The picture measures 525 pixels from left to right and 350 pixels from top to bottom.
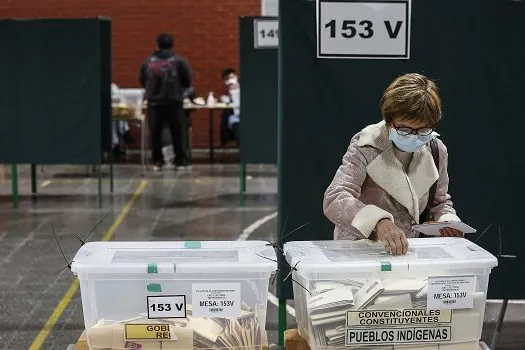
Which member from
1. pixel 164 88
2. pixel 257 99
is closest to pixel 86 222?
pixel 257 99

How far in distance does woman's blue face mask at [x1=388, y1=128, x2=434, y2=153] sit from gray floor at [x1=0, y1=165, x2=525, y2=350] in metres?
2.10

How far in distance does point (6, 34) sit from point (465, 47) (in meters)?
6.05

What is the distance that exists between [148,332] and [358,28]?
5.74 feet

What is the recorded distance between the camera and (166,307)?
2.14m

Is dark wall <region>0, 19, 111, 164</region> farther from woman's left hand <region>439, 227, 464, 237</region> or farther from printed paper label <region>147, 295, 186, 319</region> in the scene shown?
printed paper label <region>147, 295, 186, 319</region>

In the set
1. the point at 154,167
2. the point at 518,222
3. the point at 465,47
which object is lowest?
the point at 154,167

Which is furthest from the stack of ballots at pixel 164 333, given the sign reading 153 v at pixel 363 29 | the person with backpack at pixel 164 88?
the person with backpack at pixel 164 88

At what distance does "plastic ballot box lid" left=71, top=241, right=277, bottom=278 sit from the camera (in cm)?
215

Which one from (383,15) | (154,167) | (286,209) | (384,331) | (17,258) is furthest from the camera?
(154,167)

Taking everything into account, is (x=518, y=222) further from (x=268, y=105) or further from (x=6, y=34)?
(x=6, y=34)

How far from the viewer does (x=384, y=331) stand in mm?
2150

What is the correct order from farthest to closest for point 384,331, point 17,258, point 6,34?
point 6,34, point 17,258, point 384,331

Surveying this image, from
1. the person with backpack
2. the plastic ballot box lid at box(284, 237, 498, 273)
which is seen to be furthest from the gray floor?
the plastic ballot box lid at box(284, 237, 498, 273)

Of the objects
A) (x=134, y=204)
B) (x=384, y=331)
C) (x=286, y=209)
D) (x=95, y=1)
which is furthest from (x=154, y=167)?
(x=384, y=331)
